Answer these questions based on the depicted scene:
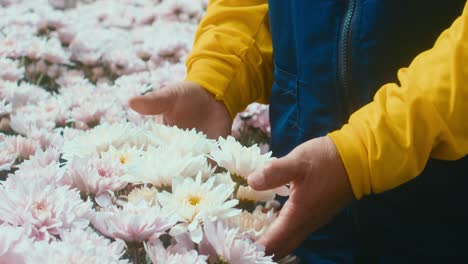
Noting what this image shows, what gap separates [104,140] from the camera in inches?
35.3

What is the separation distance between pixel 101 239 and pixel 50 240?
0.07 m

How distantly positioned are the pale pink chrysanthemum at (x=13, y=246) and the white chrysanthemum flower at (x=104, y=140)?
25cm

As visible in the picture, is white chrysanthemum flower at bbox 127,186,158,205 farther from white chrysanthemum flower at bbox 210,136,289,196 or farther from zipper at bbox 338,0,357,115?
zipper at bbox 338,0,357,115

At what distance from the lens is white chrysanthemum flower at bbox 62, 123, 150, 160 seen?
879 mm

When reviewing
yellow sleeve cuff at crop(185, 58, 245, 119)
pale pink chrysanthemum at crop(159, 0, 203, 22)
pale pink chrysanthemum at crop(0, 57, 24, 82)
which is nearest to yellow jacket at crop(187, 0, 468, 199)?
yellow sleeve cuff at crop(185, 58, 245, 119)

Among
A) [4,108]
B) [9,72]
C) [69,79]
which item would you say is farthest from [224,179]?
[69,79]

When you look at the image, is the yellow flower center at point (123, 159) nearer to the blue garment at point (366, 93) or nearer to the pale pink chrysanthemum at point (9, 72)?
the blue garment at point (366, 93)

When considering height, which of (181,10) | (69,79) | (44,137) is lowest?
(181,10)

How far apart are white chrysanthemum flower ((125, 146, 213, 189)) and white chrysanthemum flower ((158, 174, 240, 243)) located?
0.07ft

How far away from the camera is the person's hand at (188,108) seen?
1.09 metres

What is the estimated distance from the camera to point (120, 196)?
0.81 m

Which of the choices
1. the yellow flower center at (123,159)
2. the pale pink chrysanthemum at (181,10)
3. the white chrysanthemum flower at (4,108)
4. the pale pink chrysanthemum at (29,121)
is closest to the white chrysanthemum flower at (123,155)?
the yellow flower center at (123,159)

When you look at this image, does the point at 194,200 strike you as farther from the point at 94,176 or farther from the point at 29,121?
the point at 29,121

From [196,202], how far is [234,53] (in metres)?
0.58
